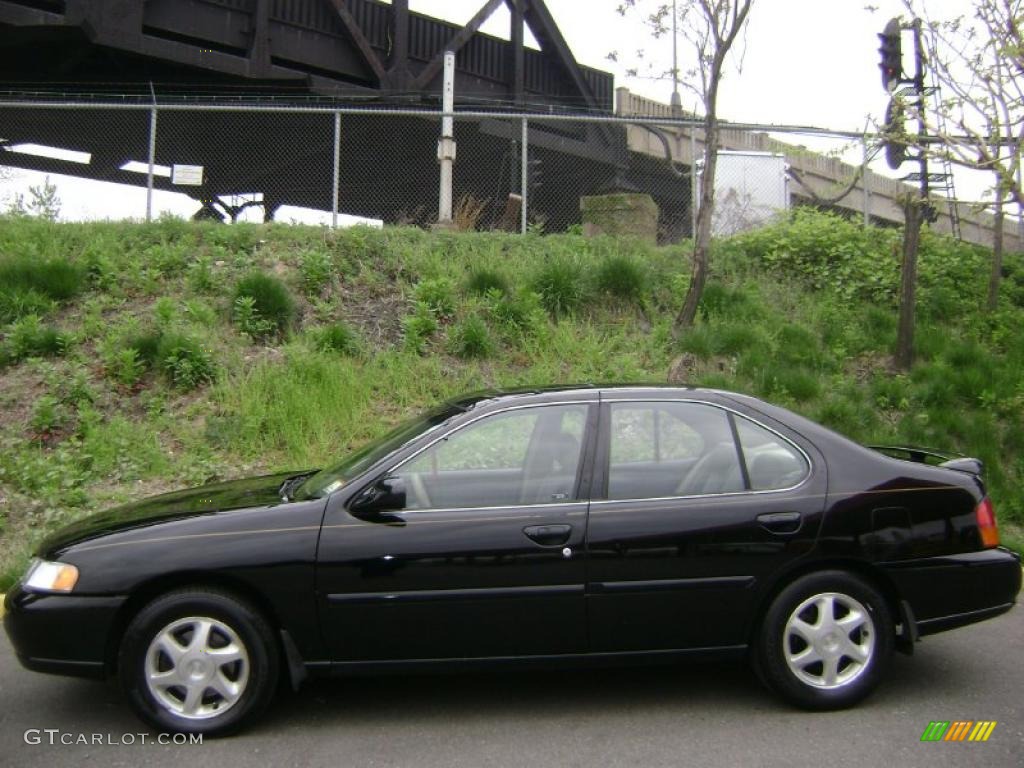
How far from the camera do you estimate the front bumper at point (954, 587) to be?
4.50 meters

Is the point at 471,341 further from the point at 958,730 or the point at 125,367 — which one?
the point at 958,730

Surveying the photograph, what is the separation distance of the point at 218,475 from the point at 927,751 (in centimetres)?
578

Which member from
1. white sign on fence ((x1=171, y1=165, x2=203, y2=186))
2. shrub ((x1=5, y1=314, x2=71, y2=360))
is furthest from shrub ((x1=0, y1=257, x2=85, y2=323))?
white sign on fence ((x1=171, y1=165, x2=203, y2=186))

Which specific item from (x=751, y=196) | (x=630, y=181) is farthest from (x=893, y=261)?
(x=630, y=181)

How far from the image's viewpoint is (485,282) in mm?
10781

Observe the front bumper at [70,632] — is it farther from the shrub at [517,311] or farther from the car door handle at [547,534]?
the shrub at [517,311]

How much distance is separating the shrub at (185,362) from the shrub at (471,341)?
238 cm

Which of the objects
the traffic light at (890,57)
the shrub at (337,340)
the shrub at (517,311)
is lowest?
the shrub at (337,340)

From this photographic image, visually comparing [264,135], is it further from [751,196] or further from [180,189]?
[751,196]

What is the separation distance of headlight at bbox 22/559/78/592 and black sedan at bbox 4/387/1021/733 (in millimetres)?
11

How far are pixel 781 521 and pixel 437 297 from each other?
258 inches

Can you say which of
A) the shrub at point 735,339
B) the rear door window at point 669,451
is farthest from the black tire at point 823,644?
the shrub at point 735,339

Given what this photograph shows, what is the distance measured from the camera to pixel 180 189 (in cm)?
1466

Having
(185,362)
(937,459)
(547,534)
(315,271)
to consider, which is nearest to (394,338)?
(315,271)
